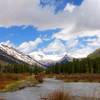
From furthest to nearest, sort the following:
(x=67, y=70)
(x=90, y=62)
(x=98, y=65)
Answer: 1. (x=67, y=70)
2. (x=90, y=62)
3. (x=98, y=65)

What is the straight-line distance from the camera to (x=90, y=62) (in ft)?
602

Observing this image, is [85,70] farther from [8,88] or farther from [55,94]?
[55,94]

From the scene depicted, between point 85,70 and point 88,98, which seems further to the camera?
point 85,70

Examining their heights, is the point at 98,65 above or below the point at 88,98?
above

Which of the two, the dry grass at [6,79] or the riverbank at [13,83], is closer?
the riverbank at [13,83]

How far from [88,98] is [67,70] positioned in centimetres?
17994

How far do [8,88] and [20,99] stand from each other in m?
19.3

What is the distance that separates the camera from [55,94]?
19188mm

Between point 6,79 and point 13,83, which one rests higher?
point 6,79

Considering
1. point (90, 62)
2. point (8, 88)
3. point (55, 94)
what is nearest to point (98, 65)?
point (90, 62)

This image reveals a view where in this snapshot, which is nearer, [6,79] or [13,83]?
[13,83]

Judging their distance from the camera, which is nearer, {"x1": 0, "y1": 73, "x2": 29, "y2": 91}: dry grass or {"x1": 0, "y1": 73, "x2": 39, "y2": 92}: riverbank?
{"x1": 0, "y1": 73, "x2": 39, "y2": 92}: riverbank

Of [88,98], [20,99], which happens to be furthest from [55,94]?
[20,99]

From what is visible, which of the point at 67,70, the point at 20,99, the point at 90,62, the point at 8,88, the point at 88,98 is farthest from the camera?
the point at 67,70
